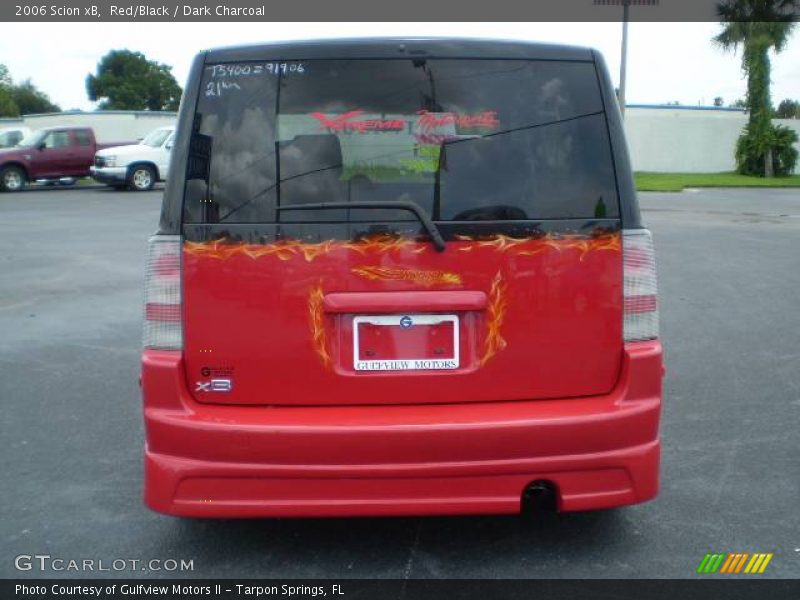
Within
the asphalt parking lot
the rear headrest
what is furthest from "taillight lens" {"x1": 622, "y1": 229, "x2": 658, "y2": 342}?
the rear headrest

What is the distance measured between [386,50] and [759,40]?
42.6 meters

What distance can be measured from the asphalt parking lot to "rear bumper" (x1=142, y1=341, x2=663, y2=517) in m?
0.40

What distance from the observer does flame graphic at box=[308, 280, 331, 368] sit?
3.36 meters

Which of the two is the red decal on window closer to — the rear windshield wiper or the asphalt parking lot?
the rear windshield wiper

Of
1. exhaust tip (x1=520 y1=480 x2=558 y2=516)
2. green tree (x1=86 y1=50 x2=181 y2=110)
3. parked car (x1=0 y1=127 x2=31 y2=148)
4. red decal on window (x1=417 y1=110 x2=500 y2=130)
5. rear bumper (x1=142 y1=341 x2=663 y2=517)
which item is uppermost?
green tree (x1=86 y1=50 x2=181 y2=110)

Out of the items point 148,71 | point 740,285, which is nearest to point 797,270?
point 740,285

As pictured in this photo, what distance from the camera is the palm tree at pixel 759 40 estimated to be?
136 ft

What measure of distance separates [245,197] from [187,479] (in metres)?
1.05

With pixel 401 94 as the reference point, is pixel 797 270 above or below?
below

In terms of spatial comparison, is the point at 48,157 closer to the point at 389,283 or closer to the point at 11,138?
the point at 11,138

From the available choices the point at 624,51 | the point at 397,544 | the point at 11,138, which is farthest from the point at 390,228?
the point at 11,138

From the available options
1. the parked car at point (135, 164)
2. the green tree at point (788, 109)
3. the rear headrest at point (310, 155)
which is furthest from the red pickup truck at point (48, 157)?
the green tree at point (788, 109)

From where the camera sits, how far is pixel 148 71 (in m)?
102
